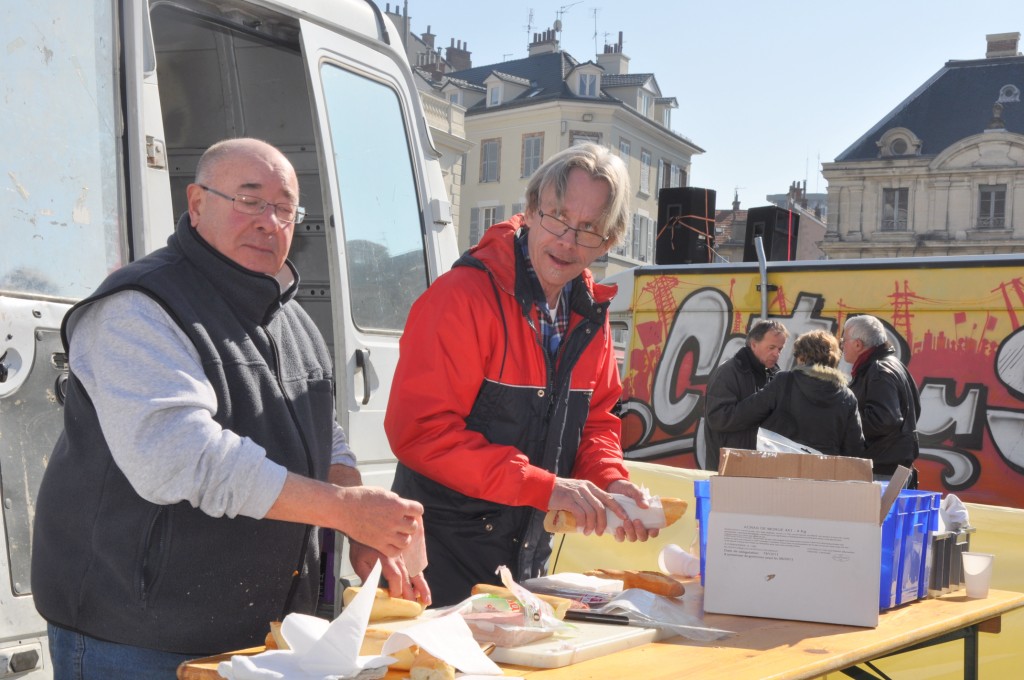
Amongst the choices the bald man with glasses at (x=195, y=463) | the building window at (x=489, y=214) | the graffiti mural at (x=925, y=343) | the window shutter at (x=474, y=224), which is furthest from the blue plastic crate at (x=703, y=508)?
the window shutter at (x=474, y=224)

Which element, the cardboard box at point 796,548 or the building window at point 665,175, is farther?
the building window at point 665,175

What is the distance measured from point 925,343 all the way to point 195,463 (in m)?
8.50

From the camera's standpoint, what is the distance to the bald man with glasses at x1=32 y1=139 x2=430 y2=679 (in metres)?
1.97

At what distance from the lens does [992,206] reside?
134 ft

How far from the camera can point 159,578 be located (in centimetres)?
210

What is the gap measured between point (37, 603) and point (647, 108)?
46290 millimetres

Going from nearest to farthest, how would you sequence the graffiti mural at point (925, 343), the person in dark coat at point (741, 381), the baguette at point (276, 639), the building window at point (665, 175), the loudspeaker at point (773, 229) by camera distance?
the baguette at point (276, 639) < the person in dark coat at point (741, 381) < the graffiti mural at point (925, 343) < the loudspeaker at point (773, 229) < the building window at point (665, 175)

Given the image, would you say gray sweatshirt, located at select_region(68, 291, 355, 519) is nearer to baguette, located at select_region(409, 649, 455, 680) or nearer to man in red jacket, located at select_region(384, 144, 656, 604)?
baguette, located at select_region(409, 649, 455, 680)

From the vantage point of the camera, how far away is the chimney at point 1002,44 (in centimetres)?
4134

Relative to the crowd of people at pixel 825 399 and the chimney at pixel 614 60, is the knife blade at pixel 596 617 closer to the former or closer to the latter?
the crowd of people at pixel 825 399

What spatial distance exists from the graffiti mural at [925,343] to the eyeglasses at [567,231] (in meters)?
7.07

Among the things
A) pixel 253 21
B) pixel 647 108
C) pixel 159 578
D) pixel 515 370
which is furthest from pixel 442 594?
pixel 647 108

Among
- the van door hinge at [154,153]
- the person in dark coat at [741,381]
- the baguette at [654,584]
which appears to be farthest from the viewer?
the person in dark coat at [741,381]

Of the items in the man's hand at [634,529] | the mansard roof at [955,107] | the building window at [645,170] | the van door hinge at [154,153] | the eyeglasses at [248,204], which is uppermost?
the mansard roof at [955,107]
